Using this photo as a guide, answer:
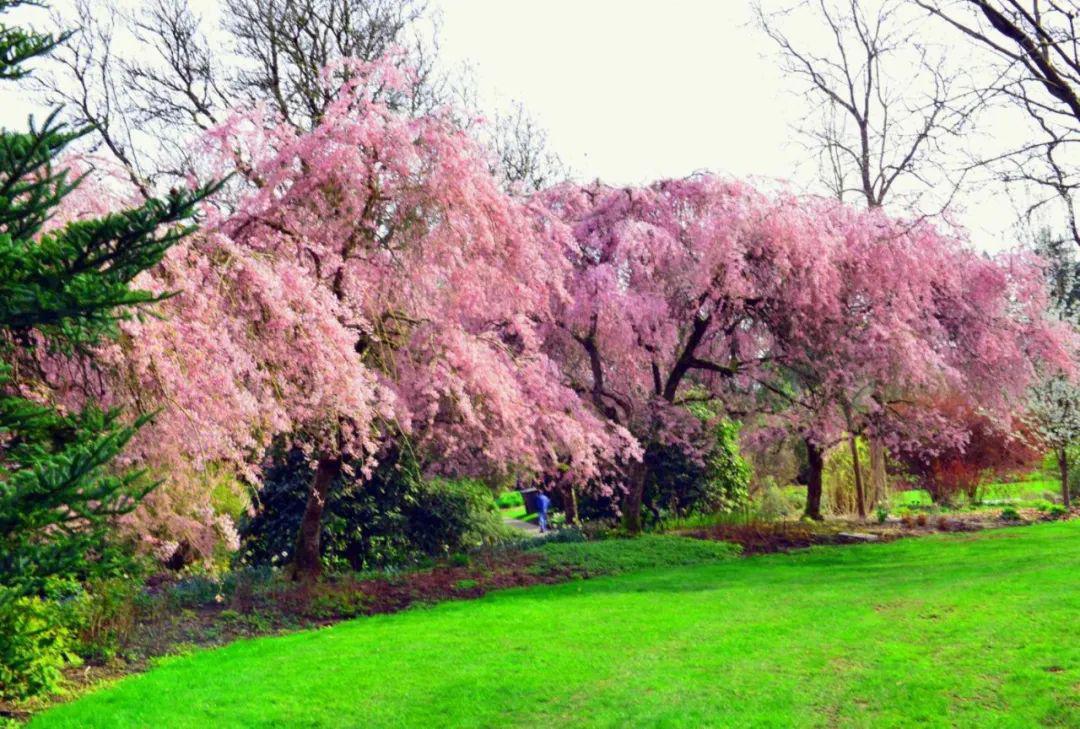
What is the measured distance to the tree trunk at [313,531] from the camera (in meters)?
13.1

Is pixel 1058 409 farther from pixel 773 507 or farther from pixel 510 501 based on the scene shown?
pixel 510 501

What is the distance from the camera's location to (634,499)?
17922mm

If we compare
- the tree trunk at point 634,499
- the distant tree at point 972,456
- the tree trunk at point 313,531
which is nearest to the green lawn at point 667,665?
the tree trunk at point 313,531

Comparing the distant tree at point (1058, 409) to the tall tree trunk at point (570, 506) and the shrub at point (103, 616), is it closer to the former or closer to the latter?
the tall tree trunk at point (570, 506)

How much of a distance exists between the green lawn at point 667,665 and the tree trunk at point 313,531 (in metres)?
2.27

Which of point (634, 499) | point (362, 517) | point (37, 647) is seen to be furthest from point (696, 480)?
point (37, 647)

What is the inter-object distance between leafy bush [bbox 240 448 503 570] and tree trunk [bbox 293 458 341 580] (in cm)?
119

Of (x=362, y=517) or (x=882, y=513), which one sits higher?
(x=362, y=517)

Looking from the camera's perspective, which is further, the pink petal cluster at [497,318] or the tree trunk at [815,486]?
the tree trunk at [815,486]

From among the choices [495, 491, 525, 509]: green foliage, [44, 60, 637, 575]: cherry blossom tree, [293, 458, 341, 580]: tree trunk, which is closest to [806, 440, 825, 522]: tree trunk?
[44, 60, 637, 575]: cherry blossom tree

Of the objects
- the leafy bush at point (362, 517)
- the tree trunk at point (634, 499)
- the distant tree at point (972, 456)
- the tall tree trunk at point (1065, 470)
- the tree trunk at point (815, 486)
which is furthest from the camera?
the distant tree at point (972, 456)

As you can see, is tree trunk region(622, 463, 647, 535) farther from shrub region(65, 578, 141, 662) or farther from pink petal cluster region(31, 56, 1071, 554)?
shrub region(65, 578, 141, 662)

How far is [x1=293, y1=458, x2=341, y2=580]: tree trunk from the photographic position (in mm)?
13109

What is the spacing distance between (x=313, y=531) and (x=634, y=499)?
656cm
